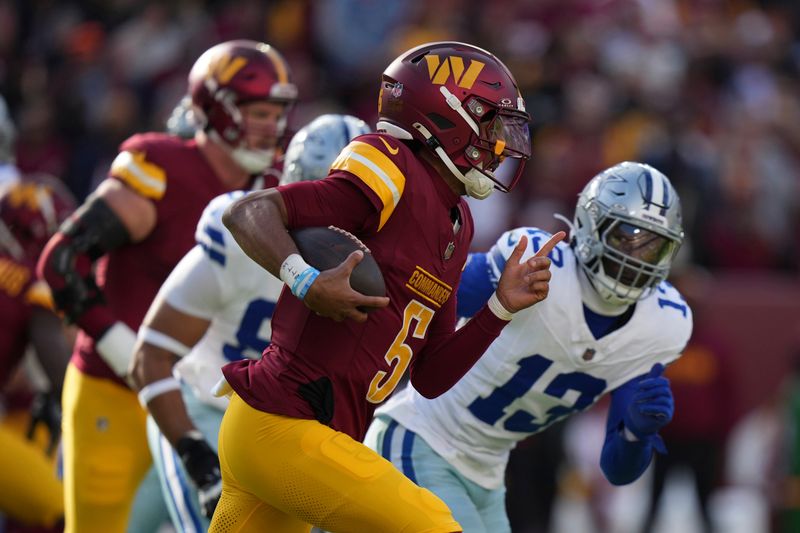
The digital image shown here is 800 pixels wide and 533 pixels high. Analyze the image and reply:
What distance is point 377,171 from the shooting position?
343 cm

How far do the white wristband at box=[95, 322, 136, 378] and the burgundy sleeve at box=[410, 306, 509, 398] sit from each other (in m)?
1.29

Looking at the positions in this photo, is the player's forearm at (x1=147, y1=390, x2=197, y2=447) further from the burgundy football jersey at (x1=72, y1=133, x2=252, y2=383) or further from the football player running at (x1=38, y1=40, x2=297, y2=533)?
the burgundy football jersey at (x1=72, y1=133, x2=252, y2=383)

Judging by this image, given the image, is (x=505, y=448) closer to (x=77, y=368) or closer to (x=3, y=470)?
(x=77, y=368)

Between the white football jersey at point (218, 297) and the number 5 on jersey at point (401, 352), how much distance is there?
2.87ft

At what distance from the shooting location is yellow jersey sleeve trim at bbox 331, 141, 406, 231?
11.2ft

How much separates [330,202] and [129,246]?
1803 millimetres

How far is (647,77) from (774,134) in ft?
3.69

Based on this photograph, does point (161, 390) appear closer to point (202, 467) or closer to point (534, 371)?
point (202, 467)

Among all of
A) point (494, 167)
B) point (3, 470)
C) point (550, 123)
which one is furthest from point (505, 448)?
point (550, 123)

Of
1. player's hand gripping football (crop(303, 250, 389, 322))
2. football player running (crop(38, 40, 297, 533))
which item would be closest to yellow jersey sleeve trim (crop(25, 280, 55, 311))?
football player running (crop(38, 40, 297, 533))

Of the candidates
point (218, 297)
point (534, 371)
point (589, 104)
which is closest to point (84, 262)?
point (218, 297)

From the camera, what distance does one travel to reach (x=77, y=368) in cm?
510

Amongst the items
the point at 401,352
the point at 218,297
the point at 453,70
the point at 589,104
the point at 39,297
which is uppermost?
the point at 453,70

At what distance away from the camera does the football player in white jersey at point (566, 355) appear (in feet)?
14.0
